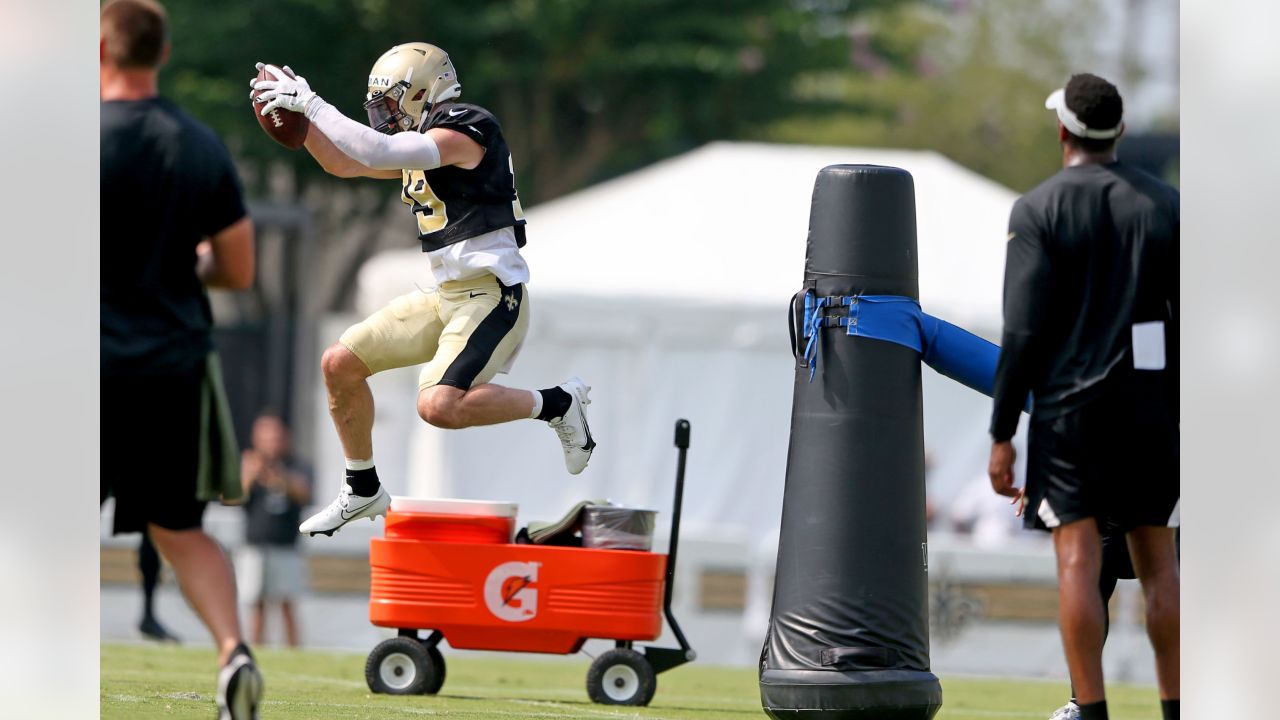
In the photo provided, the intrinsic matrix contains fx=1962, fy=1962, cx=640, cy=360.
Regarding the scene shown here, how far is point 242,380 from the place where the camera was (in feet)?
80.2

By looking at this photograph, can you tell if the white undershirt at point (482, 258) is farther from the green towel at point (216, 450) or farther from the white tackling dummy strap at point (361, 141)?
the green towel at point (216, 450)

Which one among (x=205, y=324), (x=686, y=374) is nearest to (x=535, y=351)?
(x=686, y=374)

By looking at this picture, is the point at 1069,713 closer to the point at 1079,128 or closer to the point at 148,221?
the point at 1079,128

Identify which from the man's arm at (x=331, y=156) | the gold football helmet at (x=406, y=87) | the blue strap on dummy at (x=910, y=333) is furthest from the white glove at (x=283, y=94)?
the blue strap on dummy at (x=910, y=333)

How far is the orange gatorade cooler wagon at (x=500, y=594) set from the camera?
28.3 ft

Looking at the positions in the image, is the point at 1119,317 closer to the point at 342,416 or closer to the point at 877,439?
the point at 877,439

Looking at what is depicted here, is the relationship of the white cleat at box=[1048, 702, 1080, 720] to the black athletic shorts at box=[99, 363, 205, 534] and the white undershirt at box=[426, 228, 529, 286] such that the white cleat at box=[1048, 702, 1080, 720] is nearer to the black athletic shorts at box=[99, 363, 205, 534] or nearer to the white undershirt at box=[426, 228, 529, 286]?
the white undershirt at box=[426, 228, 529, 286]

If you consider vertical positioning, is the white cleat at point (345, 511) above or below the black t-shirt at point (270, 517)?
above

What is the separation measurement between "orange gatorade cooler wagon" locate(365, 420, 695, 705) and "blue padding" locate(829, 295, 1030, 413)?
1.66m

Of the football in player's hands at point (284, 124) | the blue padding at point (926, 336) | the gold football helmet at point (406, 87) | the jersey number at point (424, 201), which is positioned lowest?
the blue padding at point (926, 336)

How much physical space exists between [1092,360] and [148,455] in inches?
119

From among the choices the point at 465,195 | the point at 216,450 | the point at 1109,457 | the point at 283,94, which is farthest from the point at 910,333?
the point at 216,450

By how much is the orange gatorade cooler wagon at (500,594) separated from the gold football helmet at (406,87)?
6.63 ft
